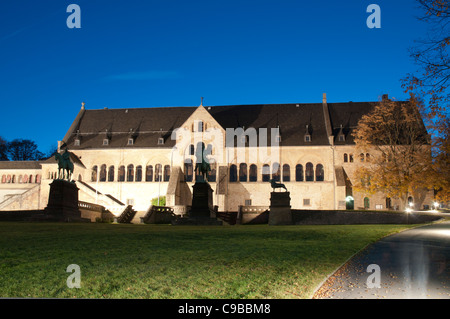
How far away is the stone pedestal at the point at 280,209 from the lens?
116 feet

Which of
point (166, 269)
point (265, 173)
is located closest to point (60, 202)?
point (166, 269)

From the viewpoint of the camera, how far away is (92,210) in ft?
134

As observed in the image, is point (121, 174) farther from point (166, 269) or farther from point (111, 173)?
point (166, 269)

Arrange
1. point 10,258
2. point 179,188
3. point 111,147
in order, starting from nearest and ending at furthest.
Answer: point 10,258
point 179,188
point 111,147

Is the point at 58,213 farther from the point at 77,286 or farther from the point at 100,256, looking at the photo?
the point at 77,286

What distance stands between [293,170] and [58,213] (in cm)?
3420

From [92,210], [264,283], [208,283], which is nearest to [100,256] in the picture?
[208,283]

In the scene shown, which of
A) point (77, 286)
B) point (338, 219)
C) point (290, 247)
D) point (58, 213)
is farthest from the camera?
Result: point (338, 219)

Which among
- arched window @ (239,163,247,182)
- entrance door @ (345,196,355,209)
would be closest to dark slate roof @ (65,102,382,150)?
arched window @ (239,163,247,182)

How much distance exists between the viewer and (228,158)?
58875 millimetres

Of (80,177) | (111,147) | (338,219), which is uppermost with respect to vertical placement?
(111,147)

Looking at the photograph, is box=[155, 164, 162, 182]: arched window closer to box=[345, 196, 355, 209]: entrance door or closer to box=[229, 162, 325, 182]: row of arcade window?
box=[229, 162, 325, 182]: row of arcade window

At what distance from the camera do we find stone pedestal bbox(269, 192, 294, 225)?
3531cm

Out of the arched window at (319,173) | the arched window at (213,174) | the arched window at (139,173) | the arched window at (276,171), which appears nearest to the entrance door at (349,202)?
the arched window at (319,173)
